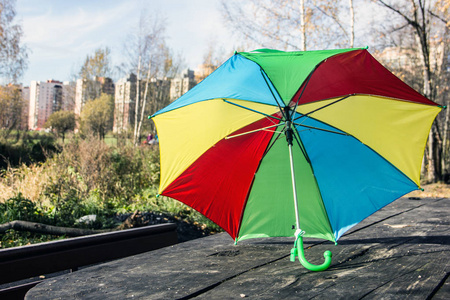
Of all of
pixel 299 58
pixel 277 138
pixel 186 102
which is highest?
pixel 299 58

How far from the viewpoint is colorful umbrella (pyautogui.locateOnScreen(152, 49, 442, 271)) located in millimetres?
2475

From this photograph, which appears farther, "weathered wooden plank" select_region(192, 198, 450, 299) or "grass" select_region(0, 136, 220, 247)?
"grass" select_region(0, 136, 220, 247)

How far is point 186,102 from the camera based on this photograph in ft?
8.01

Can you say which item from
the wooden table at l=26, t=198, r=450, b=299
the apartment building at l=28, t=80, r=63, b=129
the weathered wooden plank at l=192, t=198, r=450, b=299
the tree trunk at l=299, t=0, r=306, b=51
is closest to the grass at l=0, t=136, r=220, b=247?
the wooden table at l=26, t=198, r=450, b=299

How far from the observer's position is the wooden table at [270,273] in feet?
5.94

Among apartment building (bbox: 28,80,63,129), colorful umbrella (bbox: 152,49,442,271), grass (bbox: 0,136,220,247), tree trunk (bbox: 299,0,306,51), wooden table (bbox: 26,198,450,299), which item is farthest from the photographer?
apartment building (bbox: 28,80,63,129)

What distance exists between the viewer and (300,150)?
277cm

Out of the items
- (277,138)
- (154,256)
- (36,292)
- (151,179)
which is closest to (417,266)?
(277,138)

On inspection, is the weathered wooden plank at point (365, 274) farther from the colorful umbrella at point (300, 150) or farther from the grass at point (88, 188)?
the grass at point (88, 188)

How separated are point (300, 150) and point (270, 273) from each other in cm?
95

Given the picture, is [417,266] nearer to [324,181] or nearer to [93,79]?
[324,181]

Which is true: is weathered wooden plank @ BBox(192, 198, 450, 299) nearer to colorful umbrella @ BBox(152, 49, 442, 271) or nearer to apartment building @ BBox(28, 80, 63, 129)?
colorful umbrella @ BBox(152, 49, 442, 271)

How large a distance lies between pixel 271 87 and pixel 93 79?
5117 cm

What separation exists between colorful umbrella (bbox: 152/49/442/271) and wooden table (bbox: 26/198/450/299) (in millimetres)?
222
